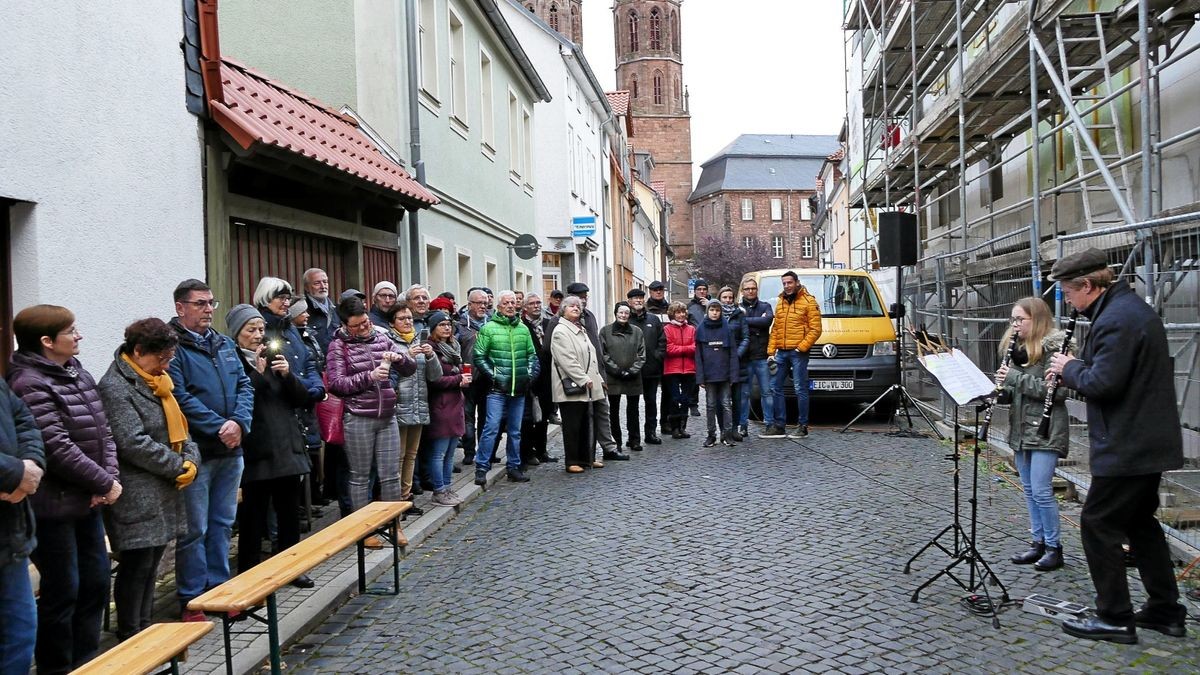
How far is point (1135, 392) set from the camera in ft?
16.0

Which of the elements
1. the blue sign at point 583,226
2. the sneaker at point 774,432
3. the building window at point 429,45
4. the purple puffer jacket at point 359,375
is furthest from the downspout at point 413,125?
the blue sign at point 583,226

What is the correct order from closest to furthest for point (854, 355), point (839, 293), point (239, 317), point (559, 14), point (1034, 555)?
point (239, 317) < point (1034, 555) < point (854, 355) < point (839, 293) < point (559, 14)

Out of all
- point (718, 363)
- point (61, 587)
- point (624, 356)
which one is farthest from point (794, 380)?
point (61, 587)

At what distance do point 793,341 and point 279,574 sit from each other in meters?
8.79

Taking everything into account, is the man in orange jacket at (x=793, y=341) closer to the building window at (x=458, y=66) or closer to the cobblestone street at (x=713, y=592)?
the cobblestone street at (x=713, y=592)

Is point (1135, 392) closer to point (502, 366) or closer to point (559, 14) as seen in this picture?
point (502, 366)

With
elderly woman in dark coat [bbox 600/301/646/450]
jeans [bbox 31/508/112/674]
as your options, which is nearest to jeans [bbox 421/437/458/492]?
elderly woman in dark coat [bbox 600/301/646/450]

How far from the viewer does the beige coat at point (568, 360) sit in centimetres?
1059

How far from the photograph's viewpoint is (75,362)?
4.66 m

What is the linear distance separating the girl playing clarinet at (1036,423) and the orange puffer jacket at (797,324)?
619 centimetres

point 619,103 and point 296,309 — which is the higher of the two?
point 619,103

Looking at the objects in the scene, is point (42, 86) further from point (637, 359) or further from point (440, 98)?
point (440, 98)

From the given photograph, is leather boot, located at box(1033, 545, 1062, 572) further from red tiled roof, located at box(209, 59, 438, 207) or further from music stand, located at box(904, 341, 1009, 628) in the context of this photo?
red tiled roof, located at box(209, 59, 438, 207)

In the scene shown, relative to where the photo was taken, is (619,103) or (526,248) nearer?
(526,248)
